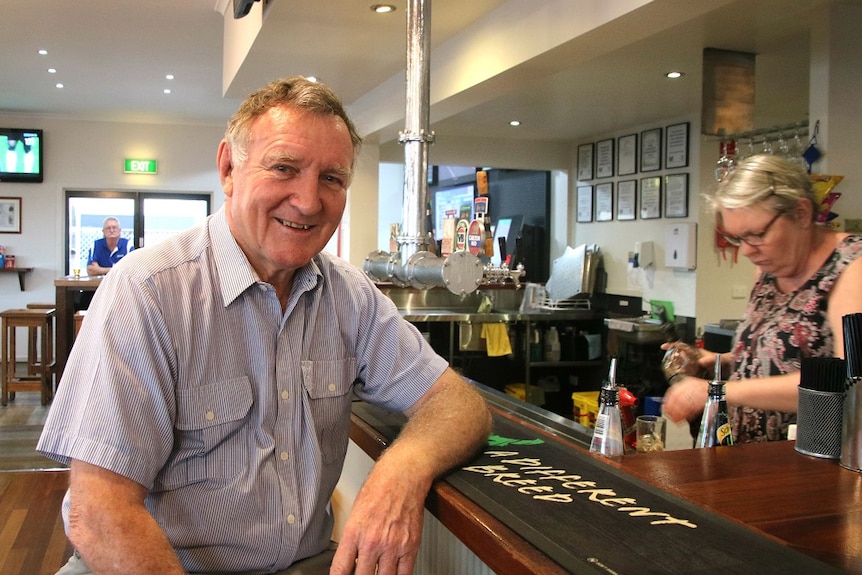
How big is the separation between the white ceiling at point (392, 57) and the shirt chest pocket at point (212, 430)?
192cm

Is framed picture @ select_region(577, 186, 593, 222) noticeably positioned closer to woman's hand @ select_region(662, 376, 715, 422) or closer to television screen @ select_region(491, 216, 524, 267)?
television screen @ select_region(491, 216, 524, 267)

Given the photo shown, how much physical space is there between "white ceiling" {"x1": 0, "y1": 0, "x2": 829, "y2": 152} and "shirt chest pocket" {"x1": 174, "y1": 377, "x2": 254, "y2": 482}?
1.92 m

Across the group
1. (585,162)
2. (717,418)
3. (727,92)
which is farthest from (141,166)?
(717,418)

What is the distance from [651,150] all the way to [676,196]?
53 cm

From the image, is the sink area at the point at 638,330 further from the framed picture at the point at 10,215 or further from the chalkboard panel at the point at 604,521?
the framed picture at the point at 10,215

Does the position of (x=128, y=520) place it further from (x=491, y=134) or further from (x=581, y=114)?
(x=491, y=134)

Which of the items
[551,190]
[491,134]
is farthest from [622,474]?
[551,190]

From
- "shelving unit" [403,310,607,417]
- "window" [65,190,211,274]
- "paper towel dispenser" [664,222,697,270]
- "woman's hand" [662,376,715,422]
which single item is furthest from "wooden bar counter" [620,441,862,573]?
"window" [65,190,211,274]

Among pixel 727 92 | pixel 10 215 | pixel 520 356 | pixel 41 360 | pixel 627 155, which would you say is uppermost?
pixel 627 155

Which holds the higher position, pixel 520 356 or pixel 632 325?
pixel 632 325

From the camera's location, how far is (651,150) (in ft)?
20.1

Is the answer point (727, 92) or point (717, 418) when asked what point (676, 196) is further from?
point (717, 418)

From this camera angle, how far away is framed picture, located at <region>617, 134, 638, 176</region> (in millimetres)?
6383

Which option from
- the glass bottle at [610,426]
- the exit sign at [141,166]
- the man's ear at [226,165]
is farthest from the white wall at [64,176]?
the glass bottle at [610,426]
